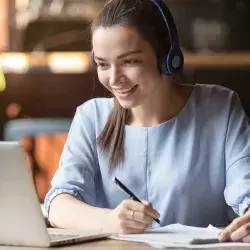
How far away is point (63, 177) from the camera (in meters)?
1.66

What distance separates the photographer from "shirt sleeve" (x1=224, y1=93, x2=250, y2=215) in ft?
5.16

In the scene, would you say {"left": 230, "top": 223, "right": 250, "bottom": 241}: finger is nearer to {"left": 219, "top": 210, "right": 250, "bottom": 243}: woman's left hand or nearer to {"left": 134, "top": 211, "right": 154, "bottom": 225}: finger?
{"left": 219, "top": 210, "right": 250, "bottom": 243}: woman's left hand

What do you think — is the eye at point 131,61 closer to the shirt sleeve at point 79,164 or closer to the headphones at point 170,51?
the headphones at point 170,51

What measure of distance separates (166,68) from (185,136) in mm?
199

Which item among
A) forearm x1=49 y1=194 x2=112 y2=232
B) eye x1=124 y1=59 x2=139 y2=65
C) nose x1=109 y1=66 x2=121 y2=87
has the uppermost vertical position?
eye x1=124 y1=59 x2=139 y2=65

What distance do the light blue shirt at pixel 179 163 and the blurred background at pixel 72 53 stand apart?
1.85 meters

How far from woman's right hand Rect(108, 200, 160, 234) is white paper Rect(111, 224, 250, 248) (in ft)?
0.07

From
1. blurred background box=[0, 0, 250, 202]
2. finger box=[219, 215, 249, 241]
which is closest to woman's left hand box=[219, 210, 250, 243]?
finger box=[219, 215, 249, 241]

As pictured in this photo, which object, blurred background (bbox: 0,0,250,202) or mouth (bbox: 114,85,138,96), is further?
blurred background (bbox: 0,0,250,202)

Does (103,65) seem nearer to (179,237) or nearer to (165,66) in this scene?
(165,66)

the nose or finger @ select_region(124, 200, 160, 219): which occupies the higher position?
the nose

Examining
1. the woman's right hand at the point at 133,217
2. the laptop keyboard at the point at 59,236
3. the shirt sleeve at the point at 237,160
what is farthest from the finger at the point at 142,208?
the shirt sleeve at the point at 237,160

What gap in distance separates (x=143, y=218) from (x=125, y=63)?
14.3 inches

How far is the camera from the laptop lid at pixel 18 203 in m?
1.19
